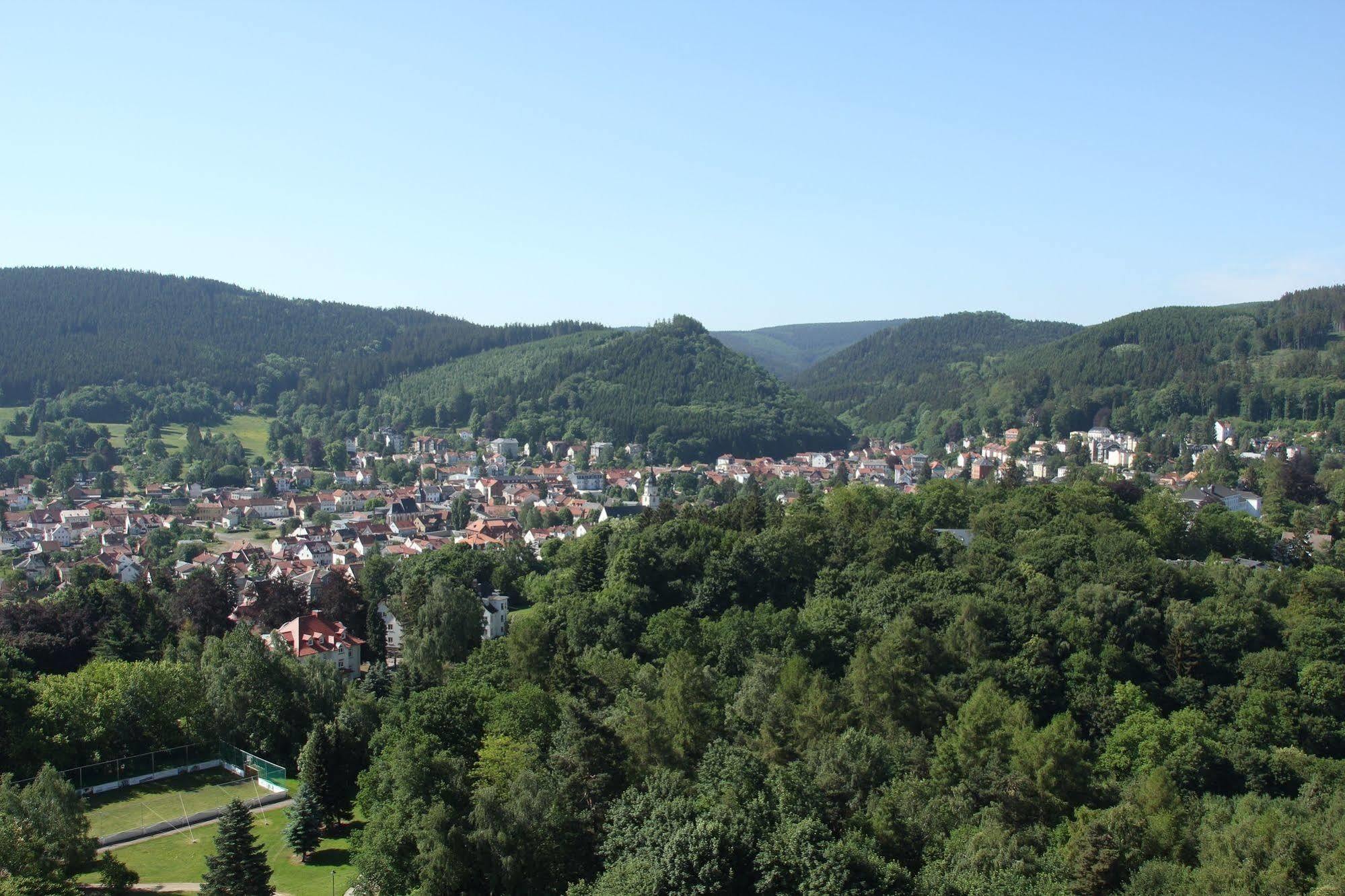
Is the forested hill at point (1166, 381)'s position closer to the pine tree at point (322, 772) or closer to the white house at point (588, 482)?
the white house at point (588, 482)

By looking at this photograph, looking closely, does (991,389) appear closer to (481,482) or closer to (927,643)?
(481,482)

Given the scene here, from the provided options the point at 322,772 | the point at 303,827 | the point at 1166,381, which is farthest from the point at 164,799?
the point at 1166,381

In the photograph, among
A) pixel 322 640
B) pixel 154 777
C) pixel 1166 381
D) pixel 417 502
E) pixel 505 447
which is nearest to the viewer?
pixel 154 777

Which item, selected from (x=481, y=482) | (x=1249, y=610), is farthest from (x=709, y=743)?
(x=481, y=482)

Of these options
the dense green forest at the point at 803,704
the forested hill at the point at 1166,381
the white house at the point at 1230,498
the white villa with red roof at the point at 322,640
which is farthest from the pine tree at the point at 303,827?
the forested hill at the point at 1166,381

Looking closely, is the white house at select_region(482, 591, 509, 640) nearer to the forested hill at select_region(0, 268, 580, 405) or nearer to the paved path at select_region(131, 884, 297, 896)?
the paved path at select_region(131, 884, 297, 896)

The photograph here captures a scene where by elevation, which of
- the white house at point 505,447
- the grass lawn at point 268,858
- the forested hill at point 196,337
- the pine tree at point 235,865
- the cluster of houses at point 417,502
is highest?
the forested hill at point 196,337

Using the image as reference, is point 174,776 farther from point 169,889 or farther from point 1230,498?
point 1230,498
